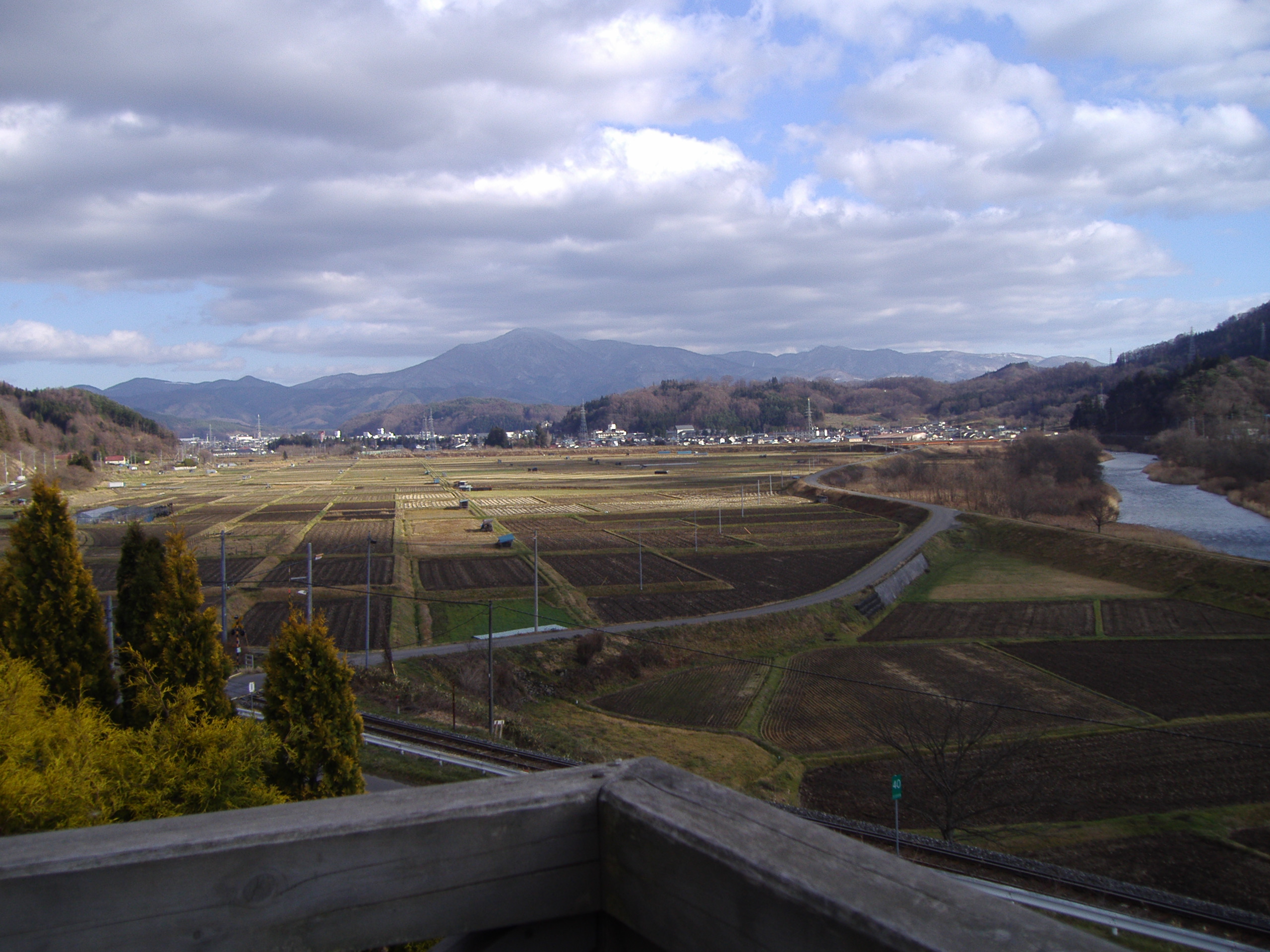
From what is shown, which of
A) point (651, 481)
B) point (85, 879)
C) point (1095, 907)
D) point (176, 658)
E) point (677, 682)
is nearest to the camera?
point (85, 879)

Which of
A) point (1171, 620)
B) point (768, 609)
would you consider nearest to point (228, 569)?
point (768, 609)

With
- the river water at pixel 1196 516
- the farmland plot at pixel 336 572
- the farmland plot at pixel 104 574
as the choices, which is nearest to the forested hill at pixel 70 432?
the farmland plot at pixel 104 574

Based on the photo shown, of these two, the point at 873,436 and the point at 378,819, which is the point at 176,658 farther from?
the point at 873,436

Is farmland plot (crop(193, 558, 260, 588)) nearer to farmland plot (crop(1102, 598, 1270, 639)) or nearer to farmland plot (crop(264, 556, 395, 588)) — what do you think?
farmland plot (crop(264, 556, 395, 588))

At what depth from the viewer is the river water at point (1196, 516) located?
4825 cm

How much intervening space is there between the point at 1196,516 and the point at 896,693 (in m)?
49.0

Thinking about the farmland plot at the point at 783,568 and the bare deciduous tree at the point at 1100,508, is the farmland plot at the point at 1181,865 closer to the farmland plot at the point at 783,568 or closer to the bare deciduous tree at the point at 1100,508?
the farmland plot at the point at 783,568

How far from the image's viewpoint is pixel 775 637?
30938 millimetres

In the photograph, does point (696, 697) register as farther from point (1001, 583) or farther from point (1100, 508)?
point (1100, 508)

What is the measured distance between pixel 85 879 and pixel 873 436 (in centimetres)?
19484

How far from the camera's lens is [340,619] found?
2980 centimetres

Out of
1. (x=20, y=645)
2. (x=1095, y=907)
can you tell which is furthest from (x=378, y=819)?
(x=1095, y=907)

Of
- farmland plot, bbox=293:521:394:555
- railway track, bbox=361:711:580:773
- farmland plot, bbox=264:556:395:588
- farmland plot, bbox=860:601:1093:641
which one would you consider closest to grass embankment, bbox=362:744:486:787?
railway track, bbox=361:711:580:773

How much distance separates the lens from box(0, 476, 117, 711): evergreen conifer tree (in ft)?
34.9
